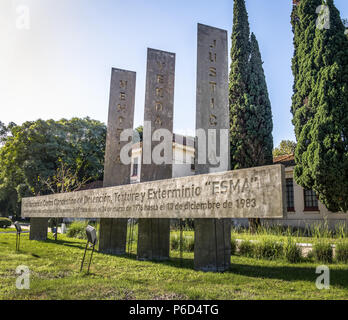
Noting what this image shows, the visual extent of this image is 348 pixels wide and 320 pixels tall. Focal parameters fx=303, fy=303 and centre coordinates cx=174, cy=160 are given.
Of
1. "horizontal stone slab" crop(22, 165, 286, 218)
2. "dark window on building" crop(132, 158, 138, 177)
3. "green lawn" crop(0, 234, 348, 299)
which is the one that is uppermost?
"dark window on building" crop(132, 158, 138, 177)

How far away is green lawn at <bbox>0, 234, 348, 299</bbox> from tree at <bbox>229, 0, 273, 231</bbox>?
9.62m

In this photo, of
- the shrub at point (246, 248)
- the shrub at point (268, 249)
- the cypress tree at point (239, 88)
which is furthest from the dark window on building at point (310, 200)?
the shrub at point (268, 249)

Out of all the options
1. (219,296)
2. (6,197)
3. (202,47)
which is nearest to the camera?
(219,296)

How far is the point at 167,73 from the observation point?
9.89m

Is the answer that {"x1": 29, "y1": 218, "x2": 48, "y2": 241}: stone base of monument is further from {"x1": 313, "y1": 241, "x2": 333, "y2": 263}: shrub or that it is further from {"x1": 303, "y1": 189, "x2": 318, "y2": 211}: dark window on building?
{"x1": 303, "y1": 189, "x2": 318, "y2": 211}: dark window on building

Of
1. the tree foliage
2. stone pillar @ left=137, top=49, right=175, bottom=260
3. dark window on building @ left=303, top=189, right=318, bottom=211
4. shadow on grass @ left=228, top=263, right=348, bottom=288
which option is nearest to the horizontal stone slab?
stone pillar @ left=137, top=49, right=175, bottom=260

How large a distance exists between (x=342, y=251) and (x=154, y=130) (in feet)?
19.7

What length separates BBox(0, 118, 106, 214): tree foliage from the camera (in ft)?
90.2

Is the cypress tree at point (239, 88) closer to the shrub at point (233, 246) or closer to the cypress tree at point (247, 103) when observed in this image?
the cypress tree at point (247, 103)

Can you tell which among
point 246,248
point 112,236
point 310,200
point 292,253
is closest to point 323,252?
point 292,253

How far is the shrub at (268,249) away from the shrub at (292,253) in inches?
9.2

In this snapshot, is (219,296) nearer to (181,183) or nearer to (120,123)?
(181,183)
